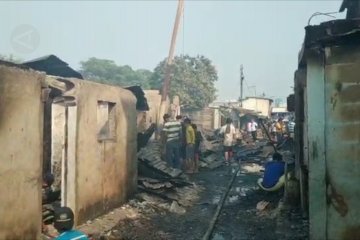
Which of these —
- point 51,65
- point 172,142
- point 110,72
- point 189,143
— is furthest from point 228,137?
point 110,72

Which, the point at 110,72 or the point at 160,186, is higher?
the point at 110,72

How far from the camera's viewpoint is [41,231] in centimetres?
708

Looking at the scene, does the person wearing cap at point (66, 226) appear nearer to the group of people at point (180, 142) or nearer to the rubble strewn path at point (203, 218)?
the rubble strewn path at point (203, 218)

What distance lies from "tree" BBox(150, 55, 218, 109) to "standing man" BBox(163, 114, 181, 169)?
69.3ft

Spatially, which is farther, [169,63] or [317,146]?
[169,63]

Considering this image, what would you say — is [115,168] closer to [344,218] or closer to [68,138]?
[68,138]

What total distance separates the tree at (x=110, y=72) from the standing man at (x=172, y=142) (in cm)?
4126

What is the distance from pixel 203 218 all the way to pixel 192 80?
99.3ft

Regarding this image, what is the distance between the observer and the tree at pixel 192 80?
38.4 meters

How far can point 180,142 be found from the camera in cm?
1537

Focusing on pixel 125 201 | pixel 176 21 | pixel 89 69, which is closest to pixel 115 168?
pixel 125 201

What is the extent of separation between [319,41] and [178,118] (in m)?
10.7

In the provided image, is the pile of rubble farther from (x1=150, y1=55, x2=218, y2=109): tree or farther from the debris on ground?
(x1=150, y1=55, x2=218, y2=109): tree

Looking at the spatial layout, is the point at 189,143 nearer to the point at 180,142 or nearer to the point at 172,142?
the point at 180,142
